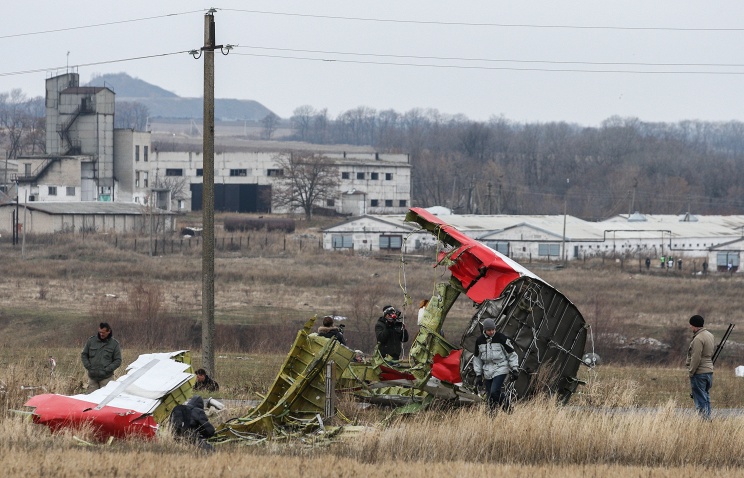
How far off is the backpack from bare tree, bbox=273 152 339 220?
3691 inches

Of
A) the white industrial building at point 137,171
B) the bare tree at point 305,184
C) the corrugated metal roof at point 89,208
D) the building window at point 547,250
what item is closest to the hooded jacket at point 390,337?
the building window at point 547,250

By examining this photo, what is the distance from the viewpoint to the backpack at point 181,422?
1430cm

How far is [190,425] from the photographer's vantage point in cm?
1430

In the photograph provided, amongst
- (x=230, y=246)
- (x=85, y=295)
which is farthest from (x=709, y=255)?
(x=85, y=295)

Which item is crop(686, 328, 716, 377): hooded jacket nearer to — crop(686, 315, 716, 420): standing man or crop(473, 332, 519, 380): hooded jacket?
crop(686, 315, 716, 420): standing man

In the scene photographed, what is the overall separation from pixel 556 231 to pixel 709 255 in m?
11.8

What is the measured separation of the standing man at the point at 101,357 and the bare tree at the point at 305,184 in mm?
90399

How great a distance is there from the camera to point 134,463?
1259cm

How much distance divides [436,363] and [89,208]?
72.8 m

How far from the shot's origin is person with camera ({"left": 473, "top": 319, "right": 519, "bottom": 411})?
53.6 feet

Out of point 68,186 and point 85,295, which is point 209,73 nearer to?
point 85,295

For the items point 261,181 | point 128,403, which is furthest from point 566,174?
point 128,403

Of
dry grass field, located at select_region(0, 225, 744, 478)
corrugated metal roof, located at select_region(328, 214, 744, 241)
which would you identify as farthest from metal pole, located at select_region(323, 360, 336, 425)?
corrugated metal roof, located at select_region(328, 214, 744, 241)

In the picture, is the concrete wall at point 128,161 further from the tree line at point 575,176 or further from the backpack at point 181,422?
the backpack at point 181,422
